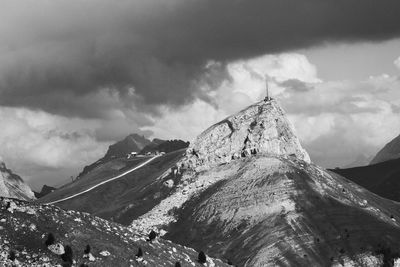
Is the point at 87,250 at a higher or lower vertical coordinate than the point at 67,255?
higher

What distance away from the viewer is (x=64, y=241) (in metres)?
170

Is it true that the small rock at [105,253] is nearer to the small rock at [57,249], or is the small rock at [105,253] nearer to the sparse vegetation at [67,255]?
the sparse vegetation at [67,255]

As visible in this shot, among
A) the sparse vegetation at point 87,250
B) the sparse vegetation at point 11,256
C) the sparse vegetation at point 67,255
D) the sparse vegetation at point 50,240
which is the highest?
the sparse vegetation at point 50,240

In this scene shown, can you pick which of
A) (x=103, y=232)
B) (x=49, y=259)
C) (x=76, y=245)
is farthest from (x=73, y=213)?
(x=49, y=259)

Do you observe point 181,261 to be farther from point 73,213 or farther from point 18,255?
point 18,255

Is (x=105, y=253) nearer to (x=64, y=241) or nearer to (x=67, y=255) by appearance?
(x=64, y=241)

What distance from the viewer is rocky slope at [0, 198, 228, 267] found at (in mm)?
159000

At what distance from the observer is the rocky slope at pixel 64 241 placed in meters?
159

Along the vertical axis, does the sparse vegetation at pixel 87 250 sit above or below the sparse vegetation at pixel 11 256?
above

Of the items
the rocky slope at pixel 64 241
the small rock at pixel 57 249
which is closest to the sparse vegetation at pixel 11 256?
the rocky slope at pixel 64 241

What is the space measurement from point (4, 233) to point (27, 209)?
17.3 m

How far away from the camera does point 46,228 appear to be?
173 metres

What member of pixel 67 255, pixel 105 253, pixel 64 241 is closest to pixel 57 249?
pixel 67 255

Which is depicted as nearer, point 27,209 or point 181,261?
point 27,209
